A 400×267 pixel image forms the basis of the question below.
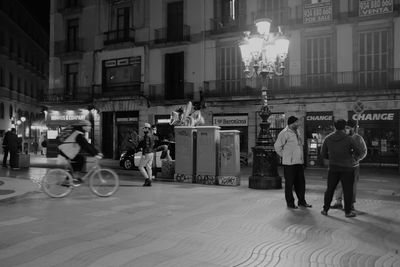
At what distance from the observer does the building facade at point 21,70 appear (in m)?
43.1

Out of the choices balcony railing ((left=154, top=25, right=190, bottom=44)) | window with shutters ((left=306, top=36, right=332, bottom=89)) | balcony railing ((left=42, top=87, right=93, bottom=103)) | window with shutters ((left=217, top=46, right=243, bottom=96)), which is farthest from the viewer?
balcony railing ((left=42, top=87, right=93, bottom=103))

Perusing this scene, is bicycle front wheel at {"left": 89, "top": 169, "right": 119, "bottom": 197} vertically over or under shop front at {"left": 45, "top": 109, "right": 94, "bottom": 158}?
under

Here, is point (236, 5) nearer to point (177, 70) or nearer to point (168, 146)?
point (177, 70)

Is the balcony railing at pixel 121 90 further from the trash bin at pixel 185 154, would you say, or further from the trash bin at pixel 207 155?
the trash bin at pixel 207 155

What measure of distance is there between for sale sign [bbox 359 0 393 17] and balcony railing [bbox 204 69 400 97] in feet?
9.69

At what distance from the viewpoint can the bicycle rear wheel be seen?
8.89 metres

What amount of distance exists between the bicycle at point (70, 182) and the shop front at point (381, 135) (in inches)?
602

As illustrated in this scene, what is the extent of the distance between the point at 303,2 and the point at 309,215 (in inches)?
728

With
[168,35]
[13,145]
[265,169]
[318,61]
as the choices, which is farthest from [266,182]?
[168,35]

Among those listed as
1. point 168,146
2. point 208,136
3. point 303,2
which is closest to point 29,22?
point 303,2

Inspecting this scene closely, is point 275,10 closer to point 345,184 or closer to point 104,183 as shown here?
point 104,183

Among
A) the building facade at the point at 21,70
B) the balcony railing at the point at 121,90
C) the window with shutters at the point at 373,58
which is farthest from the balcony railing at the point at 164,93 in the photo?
the building facade at the point at 21,70

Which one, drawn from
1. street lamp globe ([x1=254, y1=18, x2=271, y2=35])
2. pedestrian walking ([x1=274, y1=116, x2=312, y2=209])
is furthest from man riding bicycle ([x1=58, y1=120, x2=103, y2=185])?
street lamp globe ([x1=254, y1=18, x2=271, y2=35])

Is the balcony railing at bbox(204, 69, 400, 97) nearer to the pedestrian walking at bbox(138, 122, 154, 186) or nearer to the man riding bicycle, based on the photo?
the pedestrian walking at bbox(138, 122, 154, 186)
